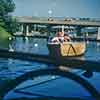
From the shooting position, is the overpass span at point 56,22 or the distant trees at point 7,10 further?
the overpass span at point 56,22

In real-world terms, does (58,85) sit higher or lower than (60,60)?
lower

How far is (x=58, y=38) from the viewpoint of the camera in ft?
69.0

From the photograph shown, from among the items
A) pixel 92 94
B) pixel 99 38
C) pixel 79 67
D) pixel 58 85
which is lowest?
pixel 99 38

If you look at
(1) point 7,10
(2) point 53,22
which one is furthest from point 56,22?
(1) point 7,10

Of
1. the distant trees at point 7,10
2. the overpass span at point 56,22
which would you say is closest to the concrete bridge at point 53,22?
the overpass span at point 56,22

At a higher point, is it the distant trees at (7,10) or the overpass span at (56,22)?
the distant trees at (7,10)

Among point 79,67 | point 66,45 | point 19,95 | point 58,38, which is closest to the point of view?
point 79,67

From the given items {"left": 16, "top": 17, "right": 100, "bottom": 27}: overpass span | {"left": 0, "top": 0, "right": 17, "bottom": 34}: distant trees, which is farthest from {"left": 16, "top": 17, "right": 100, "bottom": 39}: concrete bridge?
{"left": 0, "top": 0, "right": 17, "bottom": 34}: distant trees

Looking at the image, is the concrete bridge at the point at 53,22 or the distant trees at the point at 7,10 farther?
the concrete bridge at the point at 53,22

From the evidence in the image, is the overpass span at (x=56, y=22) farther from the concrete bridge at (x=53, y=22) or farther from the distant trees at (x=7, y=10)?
the distant trees at (x=7, y=10)

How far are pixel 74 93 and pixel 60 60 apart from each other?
7.58m

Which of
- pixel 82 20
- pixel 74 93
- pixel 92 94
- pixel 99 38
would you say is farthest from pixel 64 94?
pixel 82 20

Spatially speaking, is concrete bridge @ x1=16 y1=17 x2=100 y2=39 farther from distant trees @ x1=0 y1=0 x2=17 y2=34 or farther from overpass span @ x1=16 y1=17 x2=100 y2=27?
distant trees @ x1=0 y1=0 x2=17 y2=34

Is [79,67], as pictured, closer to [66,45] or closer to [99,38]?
[66,45]
